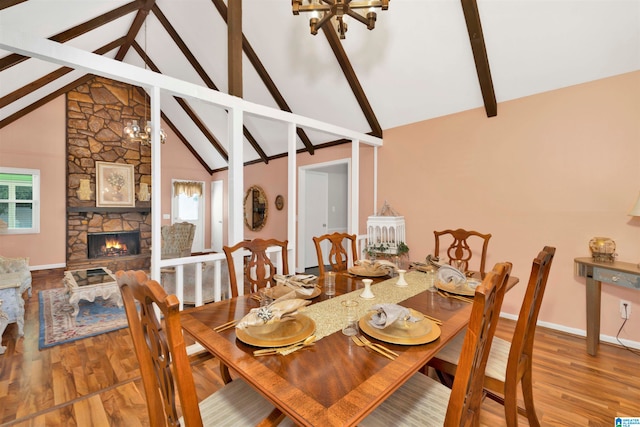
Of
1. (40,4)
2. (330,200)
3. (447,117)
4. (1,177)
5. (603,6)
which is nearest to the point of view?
(603,6)

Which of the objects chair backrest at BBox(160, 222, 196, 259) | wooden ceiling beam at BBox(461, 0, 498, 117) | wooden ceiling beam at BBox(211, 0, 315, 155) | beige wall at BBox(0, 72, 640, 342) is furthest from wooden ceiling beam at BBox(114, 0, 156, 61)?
wooden ceiling beam at BBox(461, 0, 498, 117)

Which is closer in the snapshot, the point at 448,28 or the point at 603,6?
the point at 603,6

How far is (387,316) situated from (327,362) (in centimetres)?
31

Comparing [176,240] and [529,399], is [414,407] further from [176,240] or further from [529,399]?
[176,240]

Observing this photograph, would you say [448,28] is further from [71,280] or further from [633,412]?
[71,280]

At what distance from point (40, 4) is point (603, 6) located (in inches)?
207

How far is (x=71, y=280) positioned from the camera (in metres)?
3.52

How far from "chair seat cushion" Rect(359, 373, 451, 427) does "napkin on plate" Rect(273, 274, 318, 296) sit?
0.66 metres

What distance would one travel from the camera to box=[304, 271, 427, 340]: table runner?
133 centimetres

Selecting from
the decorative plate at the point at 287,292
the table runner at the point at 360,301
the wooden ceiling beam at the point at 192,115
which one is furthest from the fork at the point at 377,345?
the wooden ceiling beam at the point at 192,115

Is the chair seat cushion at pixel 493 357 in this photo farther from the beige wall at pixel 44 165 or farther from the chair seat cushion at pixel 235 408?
the beige wall at pixel 44 165

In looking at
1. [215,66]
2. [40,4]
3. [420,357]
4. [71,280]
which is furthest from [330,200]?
[420,357]

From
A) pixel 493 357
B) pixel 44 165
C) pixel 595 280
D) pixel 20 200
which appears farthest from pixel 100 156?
pixel 595 280

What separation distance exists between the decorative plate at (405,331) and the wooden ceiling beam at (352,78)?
10.8 feet
